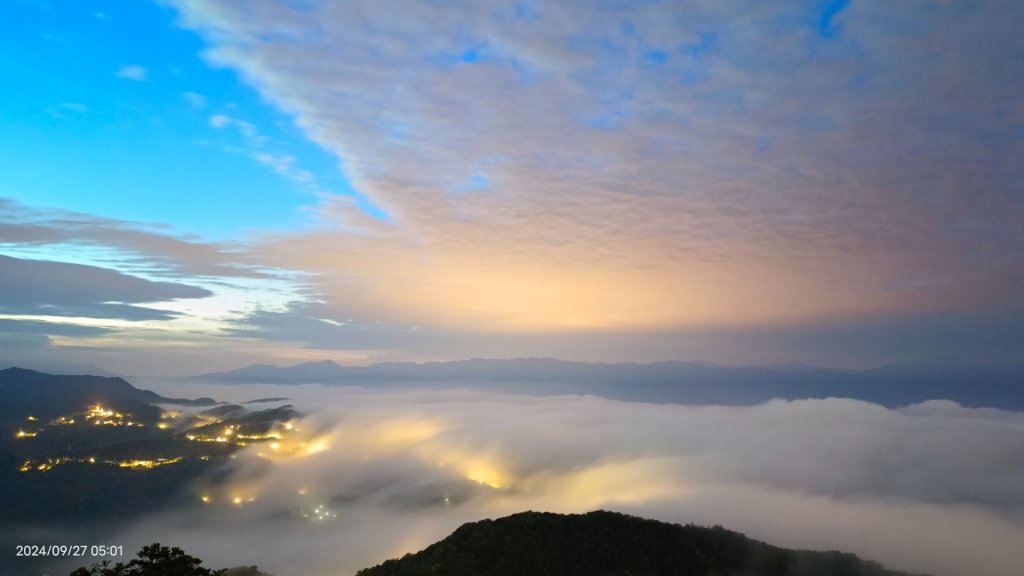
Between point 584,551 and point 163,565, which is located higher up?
point 163,565

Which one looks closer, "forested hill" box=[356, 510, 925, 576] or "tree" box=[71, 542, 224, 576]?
"tree" box=[71, 542, 224, 576]

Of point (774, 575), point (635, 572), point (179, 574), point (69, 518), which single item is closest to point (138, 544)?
point (69, 518)

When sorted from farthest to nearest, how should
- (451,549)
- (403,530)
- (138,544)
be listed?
(403,530), (138,544), (451,549)

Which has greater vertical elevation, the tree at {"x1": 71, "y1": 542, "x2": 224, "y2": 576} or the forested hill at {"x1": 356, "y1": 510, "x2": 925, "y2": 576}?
the tree at {"x1": 71, "y1": 542, "x2": 224, "y2": 576}

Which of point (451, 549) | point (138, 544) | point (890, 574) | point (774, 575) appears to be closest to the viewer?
point (451, 549)

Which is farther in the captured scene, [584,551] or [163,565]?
[584,551]

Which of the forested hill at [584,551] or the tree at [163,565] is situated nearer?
the tree at [163,565]

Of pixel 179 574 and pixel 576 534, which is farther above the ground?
pixel 179 574

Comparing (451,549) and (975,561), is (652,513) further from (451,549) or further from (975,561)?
(975,561)
